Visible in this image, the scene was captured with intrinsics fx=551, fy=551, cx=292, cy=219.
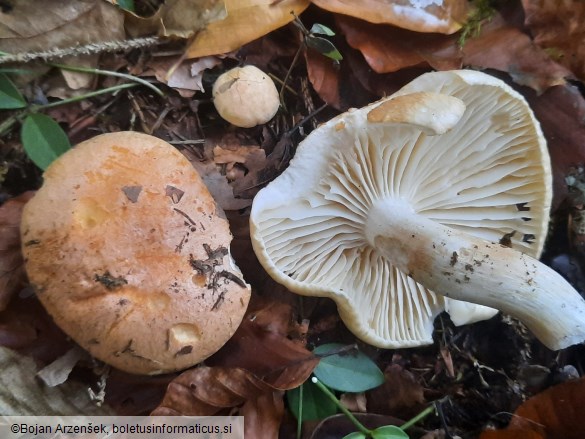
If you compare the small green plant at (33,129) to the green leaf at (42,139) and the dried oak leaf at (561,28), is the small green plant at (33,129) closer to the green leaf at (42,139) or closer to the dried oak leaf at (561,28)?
the green leaf at (42,139)

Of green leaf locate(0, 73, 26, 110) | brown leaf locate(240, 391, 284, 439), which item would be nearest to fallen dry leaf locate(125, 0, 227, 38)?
green leaf locate(0, 73, 26, 110)

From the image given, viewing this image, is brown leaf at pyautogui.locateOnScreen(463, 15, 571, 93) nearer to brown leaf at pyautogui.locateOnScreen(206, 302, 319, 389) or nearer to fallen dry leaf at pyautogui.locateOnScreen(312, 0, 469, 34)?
fallen dry leaf at pyautogui.locateOnScreen(312, 0, 469, 34)

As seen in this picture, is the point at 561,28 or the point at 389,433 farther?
the point at 561,28

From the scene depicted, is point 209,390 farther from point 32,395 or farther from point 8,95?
point 8,95

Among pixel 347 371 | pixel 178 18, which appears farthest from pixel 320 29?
pixel 347 371

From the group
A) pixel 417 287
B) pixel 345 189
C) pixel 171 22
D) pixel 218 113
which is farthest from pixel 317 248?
pixel 171 22

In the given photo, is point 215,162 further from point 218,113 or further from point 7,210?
point 7,210
